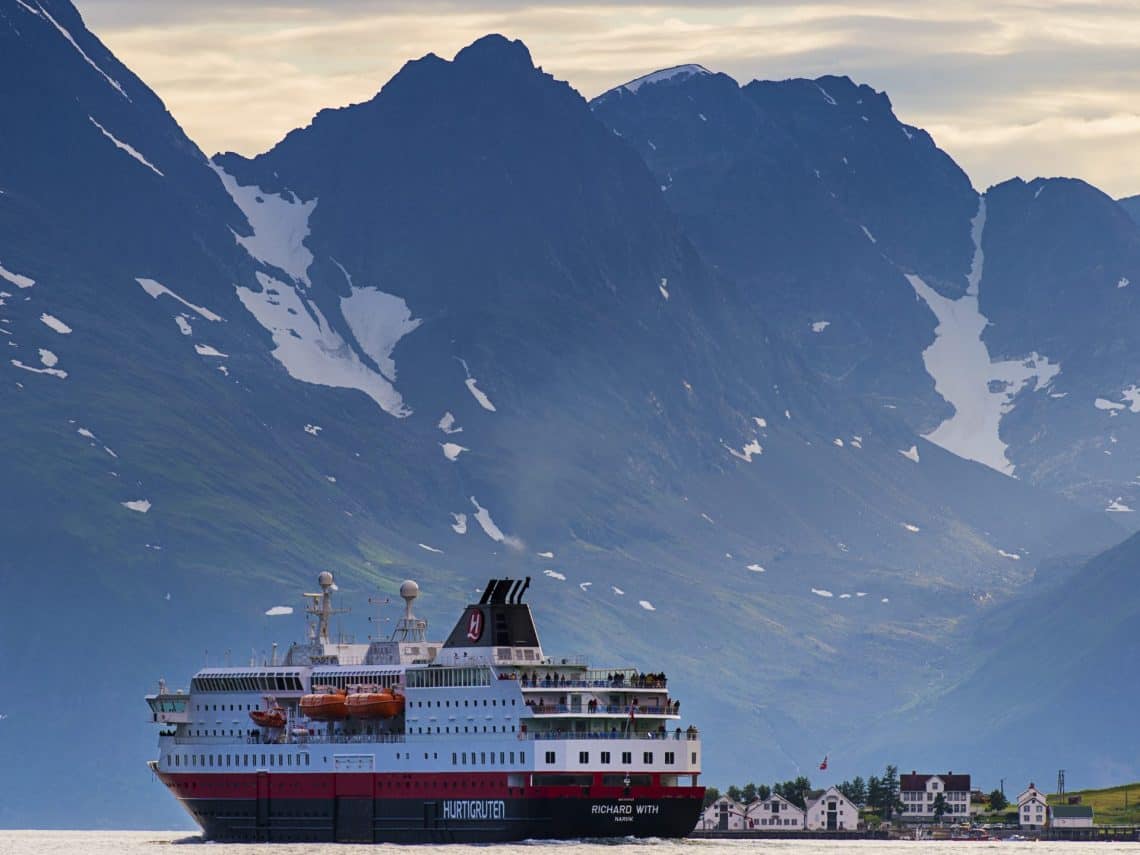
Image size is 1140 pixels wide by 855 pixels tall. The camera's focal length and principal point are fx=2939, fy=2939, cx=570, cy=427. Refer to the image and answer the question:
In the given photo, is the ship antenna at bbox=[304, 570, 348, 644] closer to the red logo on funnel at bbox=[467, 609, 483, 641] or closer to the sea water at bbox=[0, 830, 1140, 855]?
the red logo on funnel at bbox=[467, 609, 483, 641]

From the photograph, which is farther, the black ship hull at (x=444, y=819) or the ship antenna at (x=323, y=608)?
the ship antenna at (x=323, y=608)

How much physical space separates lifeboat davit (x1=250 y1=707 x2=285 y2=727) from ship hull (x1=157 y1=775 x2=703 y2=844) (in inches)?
139

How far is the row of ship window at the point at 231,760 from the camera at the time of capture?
174500 millimetres

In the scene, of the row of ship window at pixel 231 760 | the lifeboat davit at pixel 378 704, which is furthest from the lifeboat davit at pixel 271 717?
the lifeboat davit at pixel 378 704

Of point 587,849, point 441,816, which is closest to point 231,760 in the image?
point 441,816

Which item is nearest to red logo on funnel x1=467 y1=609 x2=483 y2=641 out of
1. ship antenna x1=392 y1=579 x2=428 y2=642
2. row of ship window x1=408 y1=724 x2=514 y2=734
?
row of ship window x1=408 y1=724 x2=514 y2=734

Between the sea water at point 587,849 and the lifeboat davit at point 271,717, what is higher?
the lifeboat davit at point 271,717

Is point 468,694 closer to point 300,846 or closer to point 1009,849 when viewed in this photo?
point 300,846

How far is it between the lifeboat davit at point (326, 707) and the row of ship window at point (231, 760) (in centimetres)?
259

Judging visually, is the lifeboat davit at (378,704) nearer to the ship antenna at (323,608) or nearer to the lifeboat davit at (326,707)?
the lifeboat davit at (326,707)

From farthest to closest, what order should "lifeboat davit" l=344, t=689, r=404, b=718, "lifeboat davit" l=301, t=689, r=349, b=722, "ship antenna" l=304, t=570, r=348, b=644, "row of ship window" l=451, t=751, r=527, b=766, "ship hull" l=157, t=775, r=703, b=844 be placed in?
"ship antenna" l=304, t=570, r=348, b=644
"lifeboat davit" l=301, t=689, r=349, b=722
"lifeboat davit" l=344, t=689, r=404, b=718
"row of ship window" l=451, t=751, r=527, b=766
"ship hull" l=157, t=775, r=703, b=844

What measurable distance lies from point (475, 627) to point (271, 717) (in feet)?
52.0

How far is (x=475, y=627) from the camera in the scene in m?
168

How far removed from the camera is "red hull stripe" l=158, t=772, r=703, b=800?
162 m
